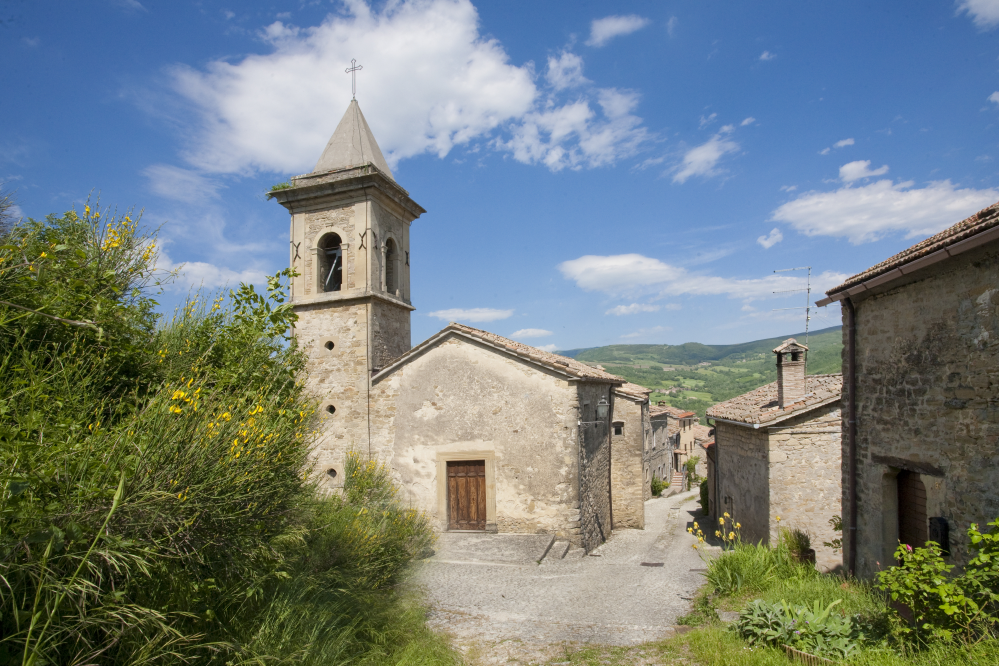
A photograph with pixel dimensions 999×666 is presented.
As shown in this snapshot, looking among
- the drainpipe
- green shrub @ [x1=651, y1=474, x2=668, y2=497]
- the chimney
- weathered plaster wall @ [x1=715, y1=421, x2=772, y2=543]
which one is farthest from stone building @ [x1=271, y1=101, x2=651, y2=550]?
green shrub @ [x1=651, y1=474, x2=668, y2=497]

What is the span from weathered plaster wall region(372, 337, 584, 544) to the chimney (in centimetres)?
552

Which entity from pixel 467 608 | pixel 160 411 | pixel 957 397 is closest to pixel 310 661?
pixel 160 411

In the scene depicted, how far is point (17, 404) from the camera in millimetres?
3350

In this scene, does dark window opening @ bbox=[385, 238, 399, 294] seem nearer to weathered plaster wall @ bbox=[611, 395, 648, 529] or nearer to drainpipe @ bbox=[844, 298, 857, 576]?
weathered plaster wall @ bbox=[611, 395, 648, 529]

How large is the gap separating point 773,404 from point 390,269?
1154cm

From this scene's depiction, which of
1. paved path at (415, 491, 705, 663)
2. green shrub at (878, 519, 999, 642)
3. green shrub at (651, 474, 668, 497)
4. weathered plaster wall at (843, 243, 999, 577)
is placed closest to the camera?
green shrub at (878, 519, 999, 642)

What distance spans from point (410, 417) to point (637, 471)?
806cm

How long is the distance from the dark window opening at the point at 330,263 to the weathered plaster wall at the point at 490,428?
10.9 feet

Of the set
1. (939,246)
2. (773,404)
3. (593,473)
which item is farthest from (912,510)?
(593,473)

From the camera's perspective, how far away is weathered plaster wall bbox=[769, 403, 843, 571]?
12234mm

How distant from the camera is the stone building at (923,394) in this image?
225 inches

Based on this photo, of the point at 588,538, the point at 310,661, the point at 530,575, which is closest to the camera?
the point at 310,661

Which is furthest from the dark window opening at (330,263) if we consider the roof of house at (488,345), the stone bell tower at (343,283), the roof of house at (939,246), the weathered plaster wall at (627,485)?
the roof of house at (939,246)

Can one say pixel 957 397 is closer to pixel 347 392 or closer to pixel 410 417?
pixel 410 417
